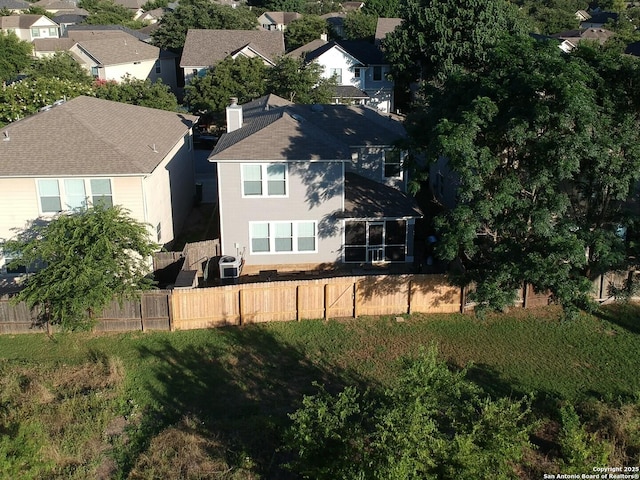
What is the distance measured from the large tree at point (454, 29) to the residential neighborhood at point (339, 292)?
20154 mm

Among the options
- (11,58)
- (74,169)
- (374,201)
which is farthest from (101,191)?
(11,58)

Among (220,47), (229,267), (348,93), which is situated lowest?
(229,267)

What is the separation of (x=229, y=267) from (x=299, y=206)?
348 cm

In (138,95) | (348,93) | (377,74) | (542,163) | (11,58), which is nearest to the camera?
(542,163)

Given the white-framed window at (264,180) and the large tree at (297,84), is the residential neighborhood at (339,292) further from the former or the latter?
the large tree at (297,84)

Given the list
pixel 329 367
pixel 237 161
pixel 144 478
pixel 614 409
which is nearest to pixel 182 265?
pixel 237 161

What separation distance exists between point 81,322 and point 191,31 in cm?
4712

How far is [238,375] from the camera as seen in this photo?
16.9 meters

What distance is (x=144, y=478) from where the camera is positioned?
496 inches

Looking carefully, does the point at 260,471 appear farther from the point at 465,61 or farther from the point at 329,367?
the point at 465,61

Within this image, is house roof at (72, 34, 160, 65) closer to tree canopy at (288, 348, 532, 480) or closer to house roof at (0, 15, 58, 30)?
house roof at (0, 15, 58, 30)

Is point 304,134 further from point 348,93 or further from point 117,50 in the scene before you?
point 117,50

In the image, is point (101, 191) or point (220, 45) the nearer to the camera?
point (101, 191)

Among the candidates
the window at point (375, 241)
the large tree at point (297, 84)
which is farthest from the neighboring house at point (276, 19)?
the window at point (375, 241)
